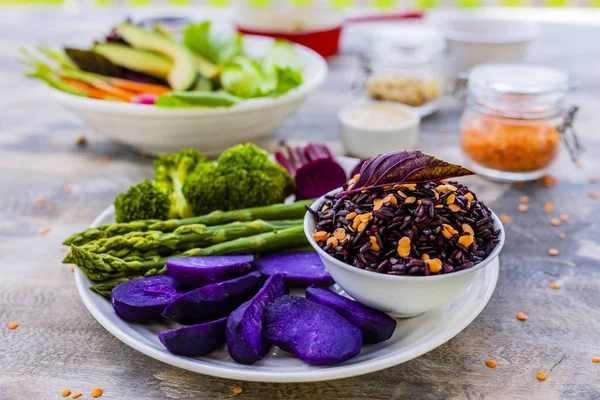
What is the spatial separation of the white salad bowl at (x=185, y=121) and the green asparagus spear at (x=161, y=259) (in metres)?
0.89

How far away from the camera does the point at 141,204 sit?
2221mm

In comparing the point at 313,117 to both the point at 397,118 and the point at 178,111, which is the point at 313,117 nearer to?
the point at 397,118

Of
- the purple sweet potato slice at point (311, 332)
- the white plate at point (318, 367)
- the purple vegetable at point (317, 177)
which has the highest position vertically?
the purple vegetable at point (317, 177)

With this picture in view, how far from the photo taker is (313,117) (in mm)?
3584

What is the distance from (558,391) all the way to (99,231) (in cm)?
151

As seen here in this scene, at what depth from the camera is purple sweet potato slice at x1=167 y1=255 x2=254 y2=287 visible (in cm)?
181

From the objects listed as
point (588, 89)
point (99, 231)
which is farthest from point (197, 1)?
point (99, 231)

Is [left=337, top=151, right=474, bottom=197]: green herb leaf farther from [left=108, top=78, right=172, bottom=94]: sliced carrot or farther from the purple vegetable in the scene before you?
[left=108, top=78, right=172, bottom=94]: sliced carrot

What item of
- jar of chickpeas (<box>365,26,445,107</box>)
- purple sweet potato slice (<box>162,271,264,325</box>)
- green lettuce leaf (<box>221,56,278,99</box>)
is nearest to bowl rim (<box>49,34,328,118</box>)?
green lettuce leaf (<box>221,56,278,99</box>)

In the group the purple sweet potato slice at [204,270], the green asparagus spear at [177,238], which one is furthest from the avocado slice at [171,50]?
the purple sweet potato slice at [204,270]

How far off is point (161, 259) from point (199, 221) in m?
0.24

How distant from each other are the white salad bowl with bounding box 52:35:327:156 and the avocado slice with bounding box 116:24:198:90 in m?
0.36

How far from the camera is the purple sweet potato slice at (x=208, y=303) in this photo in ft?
5.53

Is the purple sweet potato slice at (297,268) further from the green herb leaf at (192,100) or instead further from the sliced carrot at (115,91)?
the sliced carrot at (115,91)
